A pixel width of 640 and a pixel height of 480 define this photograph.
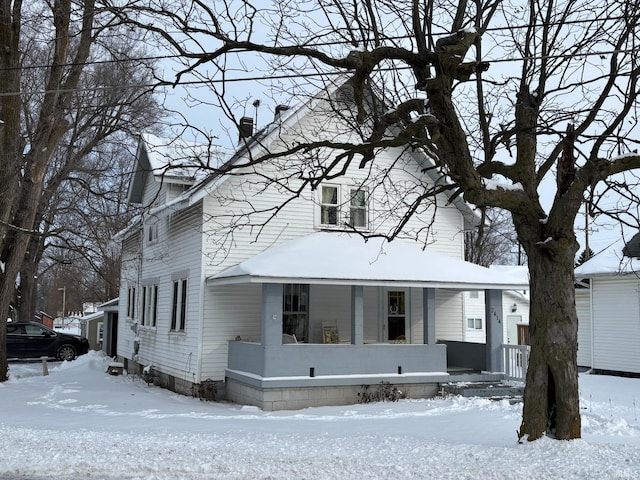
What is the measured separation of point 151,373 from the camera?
774 inches

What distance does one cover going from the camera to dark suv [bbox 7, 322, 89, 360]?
27641 mm

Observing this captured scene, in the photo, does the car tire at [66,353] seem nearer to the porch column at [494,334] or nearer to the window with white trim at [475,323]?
the window with white trim at [475,323]

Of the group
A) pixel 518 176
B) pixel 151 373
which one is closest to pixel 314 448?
pixel 518 176

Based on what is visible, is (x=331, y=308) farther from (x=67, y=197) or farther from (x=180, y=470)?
(x=67, y=197)

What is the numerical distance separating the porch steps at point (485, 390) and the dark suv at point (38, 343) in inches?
773

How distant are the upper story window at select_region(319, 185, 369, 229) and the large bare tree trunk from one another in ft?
29.3

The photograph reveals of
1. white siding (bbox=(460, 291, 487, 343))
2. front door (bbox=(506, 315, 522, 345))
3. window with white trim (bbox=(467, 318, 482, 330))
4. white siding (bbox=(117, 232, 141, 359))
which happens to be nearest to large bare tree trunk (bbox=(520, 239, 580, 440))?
white siding (bbox=(117, 232, 141, 359))

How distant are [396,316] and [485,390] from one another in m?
3.68

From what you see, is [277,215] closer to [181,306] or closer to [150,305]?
[181,306]

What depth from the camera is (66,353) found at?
29.0 m

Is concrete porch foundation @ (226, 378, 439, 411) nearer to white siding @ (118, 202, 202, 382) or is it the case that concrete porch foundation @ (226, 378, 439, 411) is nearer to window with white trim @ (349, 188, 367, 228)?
white siding @ (118, 202, 202, 382)

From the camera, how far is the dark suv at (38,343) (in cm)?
2764

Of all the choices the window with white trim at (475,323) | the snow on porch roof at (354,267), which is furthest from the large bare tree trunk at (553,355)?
the window with white trim at (475,323)

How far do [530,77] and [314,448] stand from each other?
6447 millimetres
